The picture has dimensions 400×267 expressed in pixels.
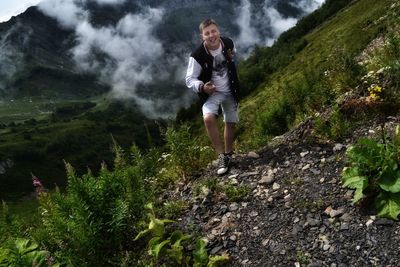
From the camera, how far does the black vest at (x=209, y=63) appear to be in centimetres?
992

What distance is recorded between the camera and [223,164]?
9797mm

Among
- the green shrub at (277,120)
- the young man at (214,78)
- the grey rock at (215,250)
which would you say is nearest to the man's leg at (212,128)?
the young man at (214,78)

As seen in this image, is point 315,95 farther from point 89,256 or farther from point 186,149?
point 89,256

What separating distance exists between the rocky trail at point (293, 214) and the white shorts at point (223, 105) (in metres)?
1.16

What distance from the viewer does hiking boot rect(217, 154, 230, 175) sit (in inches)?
381

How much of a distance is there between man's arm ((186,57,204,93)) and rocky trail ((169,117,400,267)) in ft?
5.87

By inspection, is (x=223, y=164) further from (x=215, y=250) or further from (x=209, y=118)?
(x=215, y=250)

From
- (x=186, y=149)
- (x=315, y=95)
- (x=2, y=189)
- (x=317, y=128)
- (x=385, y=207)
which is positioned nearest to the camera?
(x=385, y=207)

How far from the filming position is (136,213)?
8.38 meters

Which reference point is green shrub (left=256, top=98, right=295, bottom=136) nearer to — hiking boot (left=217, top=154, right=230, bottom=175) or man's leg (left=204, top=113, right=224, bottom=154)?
man's leg (left=204, top=113, right=224, bottom=154)

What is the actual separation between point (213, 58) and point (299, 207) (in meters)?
3.89

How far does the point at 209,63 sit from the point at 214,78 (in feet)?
1.36

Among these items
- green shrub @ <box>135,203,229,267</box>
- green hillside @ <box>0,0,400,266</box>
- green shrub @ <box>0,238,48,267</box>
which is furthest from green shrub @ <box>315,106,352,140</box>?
green shrub @ <box>0,238,48,267</box>

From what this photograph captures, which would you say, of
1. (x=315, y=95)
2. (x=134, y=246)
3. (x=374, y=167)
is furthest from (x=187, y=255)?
(x=315, y=95)
